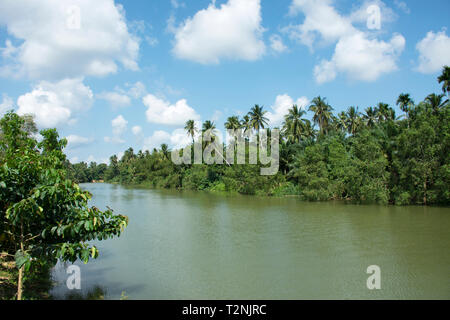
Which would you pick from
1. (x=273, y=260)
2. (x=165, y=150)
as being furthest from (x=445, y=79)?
(x=165, y=150)

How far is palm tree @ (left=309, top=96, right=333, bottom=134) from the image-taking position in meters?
43.4

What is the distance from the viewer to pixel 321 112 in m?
43.7

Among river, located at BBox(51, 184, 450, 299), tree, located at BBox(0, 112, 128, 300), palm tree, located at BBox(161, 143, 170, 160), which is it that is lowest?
river, located at BBox(51, 184, 450, 299)

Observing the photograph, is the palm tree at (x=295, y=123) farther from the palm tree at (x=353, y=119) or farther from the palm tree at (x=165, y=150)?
the palm tree at (x=165, y=150)

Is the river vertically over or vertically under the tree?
under

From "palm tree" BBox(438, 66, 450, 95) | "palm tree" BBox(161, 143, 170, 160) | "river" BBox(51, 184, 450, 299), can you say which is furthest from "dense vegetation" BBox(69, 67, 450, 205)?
"palm tree" BBox(161, 143, 170, 160)

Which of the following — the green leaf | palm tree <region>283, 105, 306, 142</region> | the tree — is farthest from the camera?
palm tree <region>283, 105, 306, 142</region>

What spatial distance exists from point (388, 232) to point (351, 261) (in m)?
5.63

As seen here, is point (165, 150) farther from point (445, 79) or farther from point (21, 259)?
point (21, 259)

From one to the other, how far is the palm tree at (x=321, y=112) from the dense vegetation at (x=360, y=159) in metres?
0.06

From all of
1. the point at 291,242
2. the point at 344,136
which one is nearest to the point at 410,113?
the point at 344,136

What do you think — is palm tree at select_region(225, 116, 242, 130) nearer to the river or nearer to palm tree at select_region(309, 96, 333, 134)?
palm tree at select_region(309, 96, 333, 134)

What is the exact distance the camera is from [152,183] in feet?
224
